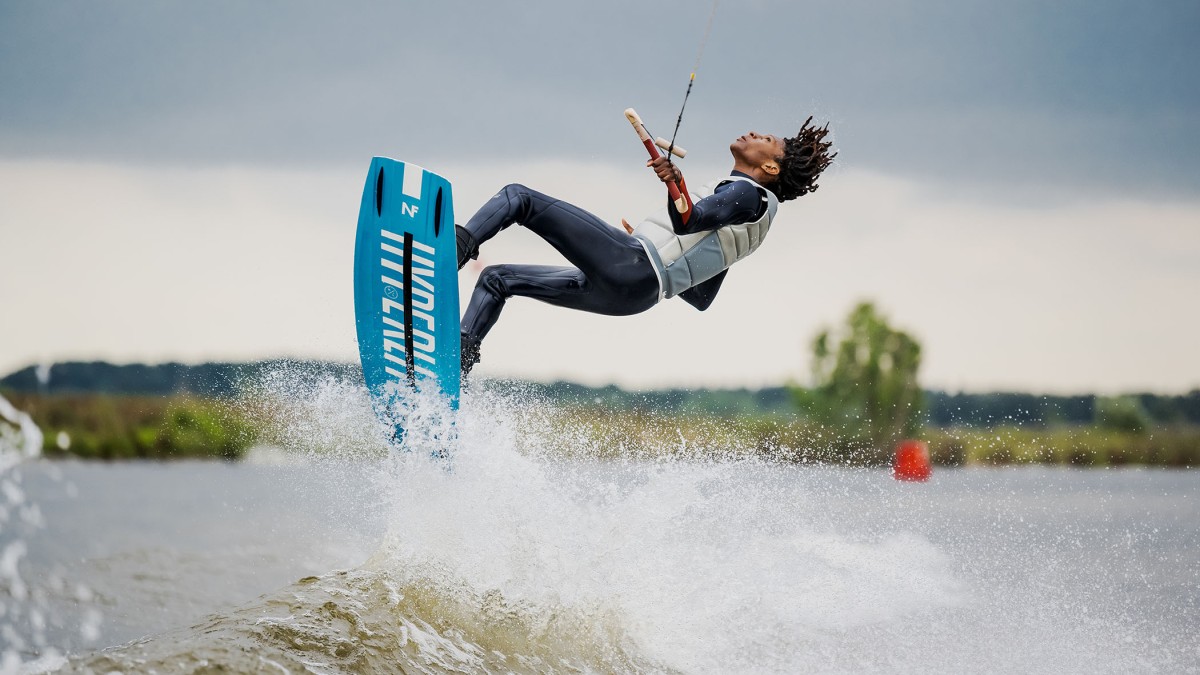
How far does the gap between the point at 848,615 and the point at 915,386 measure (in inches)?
1600

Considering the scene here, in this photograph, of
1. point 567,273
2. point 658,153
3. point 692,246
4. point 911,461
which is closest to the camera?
point 658,153

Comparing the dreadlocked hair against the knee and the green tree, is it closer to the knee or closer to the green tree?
the knee

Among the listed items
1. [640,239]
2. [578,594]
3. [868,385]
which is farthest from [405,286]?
[868,385]

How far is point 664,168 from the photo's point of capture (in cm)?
534

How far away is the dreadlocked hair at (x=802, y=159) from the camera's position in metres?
6.01

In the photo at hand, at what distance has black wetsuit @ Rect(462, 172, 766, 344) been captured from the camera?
18.5 feet

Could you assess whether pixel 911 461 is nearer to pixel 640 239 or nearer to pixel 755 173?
pixel 755 173

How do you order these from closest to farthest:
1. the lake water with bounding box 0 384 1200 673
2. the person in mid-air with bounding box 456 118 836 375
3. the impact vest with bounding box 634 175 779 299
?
the lake water with bounding box 0 384 1200 673 → the person in mid-air with bounding box 456 118 836 375 → the impact vest with bounding box 634 175 779 299

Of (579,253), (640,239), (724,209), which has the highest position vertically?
(724,209)

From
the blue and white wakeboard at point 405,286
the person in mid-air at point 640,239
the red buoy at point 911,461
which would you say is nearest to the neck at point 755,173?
the person in mid-air at point 640,239

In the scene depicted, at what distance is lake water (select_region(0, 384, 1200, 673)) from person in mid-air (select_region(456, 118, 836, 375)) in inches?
29.7

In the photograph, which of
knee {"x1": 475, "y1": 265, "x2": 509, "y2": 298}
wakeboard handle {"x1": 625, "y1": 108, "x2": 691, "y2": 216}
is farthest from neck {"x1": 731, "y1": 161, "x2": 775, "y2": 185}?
A: knee {"x1": 475, "y1": 265, "x2": 509, "y2": 298}

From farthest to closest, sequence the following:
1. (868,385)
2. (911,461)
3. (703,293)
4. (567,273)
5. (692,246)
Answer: (868,385), (911,461), (703,293), (567,273), (692,246)

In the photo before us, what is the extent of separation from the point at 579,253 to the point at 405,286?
2.97 ft
